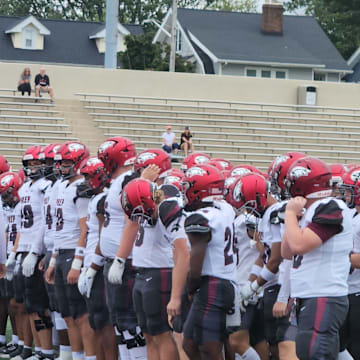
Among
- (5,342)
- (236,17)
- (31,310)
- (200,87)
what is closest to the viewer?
(31,310)

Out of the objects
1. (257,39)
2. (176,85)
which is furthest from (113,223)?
(257,39)

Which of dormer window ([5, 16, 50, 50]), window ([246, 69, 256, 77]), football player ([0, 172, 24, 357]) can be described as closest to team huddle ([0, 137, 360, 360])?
football player ([0, 172, 24, 357])

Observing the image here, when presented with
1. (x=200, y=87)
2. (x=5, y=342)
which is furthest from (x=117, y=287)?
(x=200, y=87)

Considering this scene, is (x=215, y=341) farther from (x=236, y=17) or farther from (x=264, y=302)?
(x=236, y=17)

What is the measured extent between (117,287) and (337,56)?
37.8 m

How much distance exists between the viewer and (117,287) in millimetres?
6965

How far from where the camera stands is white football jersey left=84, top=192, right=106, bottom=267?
749 cm

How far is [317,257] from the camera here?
18.0 feet

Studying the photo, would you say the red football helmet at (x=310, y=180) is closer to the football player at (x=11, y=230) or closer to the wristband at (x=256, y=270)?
the wristband at (x=256, y=270)

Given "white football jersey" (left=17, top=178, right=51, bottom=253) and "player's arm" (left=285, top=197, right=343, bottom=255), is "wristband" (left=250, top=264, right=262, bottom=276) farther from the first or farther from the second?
"white football jersey" (left=17, top=178, right=51, bottom=253)

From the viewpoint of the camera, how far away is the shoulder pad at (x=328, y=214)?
5.35 metres

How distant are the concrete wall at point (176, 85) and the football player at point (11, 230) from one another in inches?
612

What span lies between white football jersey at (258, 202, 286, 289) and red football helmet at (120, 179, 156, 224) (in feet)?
2.78

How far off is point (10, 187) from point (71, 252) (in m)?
1.84
